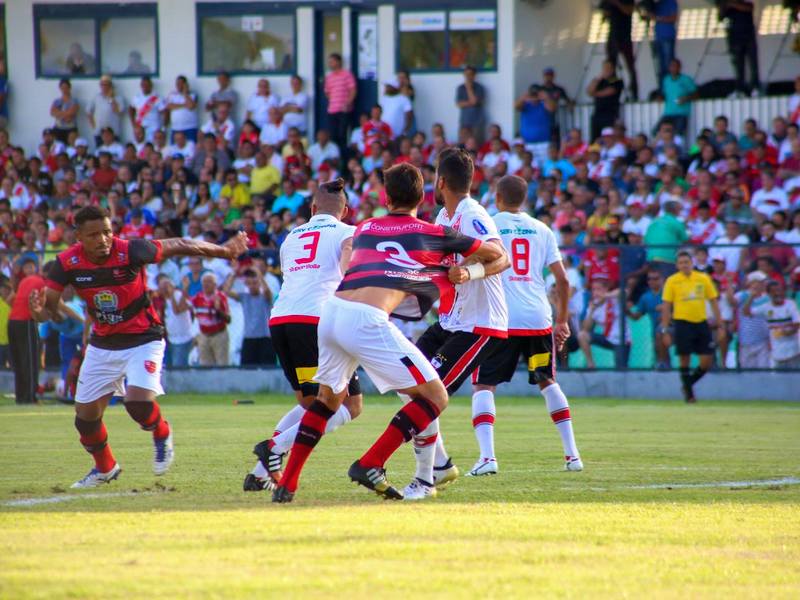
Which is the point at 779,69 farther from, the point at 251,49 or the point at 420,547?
the point at 420,547

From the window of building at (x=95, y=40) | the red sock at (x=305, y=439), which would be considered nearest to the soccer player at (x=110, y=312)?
the red sock at (x=305, y=439)

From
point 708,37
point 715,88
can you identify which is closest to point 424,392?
point 715,88

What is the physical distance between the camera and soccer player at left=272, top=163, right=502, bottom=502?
760cm

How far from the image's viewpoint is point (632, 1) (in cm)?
2562

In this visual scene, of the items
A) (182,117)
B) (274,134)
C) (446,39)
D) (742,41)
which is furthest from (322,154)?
(742,41)

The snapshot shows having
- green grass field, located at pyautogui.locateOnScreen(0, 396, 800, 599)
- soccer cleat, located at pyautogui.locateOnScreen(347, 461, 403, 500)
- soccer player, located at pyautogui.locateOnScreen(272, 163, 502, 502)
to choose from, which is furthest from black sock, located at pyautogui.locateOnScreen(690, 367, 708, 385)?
soccer cleat, located at pyautogui.locateOnScreen(347, 461, 403, 500)

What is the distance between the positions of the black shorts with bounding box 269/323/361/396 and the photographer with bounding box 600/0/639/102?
17321 millimetres

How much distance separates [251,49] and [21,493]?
21493mm

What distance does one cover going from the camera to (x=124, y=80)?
97.5ft

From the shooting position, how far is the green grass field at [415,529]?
213 inches

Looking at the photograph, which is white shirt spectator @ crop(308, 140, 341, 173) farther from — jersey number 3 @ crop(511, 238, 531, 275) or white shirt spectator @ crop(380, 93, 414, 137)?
jersey number 3 @ crop(511, 238, 531, 275)

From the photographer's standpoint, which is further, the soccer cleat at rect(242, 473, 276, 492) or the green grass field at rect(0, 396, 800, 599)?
the soccer cleat at rect(242, 473, 276, 492)

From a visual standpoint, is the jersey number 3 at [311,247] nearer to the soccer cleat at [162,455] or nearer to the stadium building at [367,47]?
the soccer cleat at [162,455]

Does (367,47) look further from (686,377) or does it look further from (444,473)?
(444,473)
